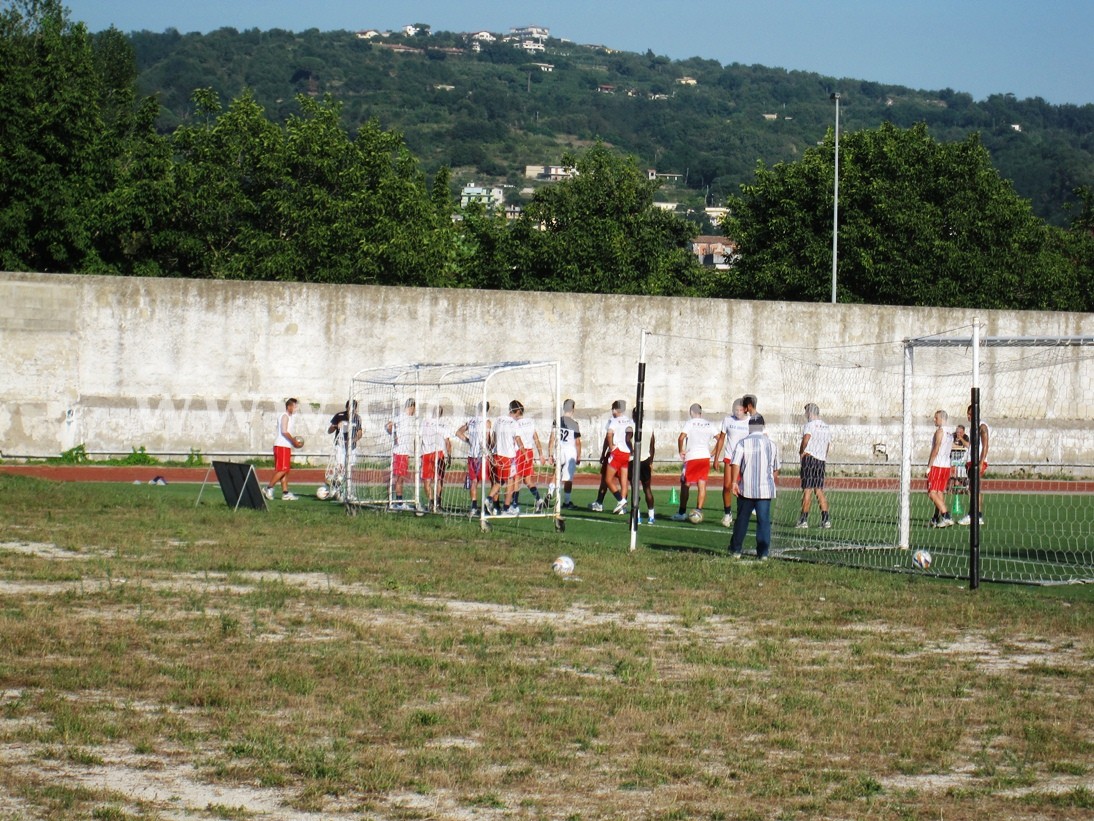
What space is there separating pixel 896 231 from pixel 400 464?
33.4 meters

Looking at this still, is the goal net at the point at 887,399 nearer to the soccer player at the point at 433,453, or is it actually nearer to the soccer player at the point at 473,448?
the soccer player at the point at 473,448

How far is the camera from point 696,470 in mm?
22641

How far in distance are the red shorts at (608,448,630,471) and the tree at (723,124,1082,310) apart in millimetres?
29613

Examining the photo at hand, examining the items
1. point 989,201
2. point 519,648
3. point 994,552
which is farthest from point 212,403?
point 989,201

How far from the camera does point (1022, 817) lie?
22.6 ft

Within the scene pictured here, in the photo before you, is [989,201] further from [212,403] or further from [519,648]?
[519,648]

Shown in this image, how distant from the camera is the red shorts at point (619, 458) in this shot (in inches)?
920

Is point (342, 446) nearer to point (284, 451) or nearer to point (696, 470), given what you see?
point (284, 451)

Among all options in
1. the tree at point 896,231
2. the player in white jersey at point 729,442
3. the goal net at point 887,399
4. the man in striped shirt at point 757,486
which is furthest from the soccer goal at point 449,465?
the tree at point 896,231

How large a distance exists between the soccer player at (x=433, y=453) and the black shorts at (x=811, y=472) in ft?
17.4

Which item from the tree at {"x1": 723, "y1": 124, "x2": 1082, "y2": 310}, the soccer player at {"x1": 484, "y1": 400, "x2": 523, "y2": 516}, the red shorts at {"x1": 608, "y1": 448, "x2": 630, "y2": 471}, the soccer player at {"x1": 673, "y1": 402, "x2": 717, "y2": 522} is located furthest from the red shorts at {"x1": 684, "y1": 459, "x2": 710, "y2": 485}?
the tree at {"x1": 723, "y1": 124, "x2": 1082, "y2": 310}

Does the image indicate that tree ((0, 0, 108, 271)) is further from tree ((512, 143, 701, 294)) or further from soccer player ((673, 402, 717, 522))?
soccer player ((673, 402, 717, 522))

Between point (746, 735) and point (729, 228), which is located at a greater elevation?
point (729, 228)

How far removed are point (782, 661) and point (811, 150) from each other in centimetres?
4747
